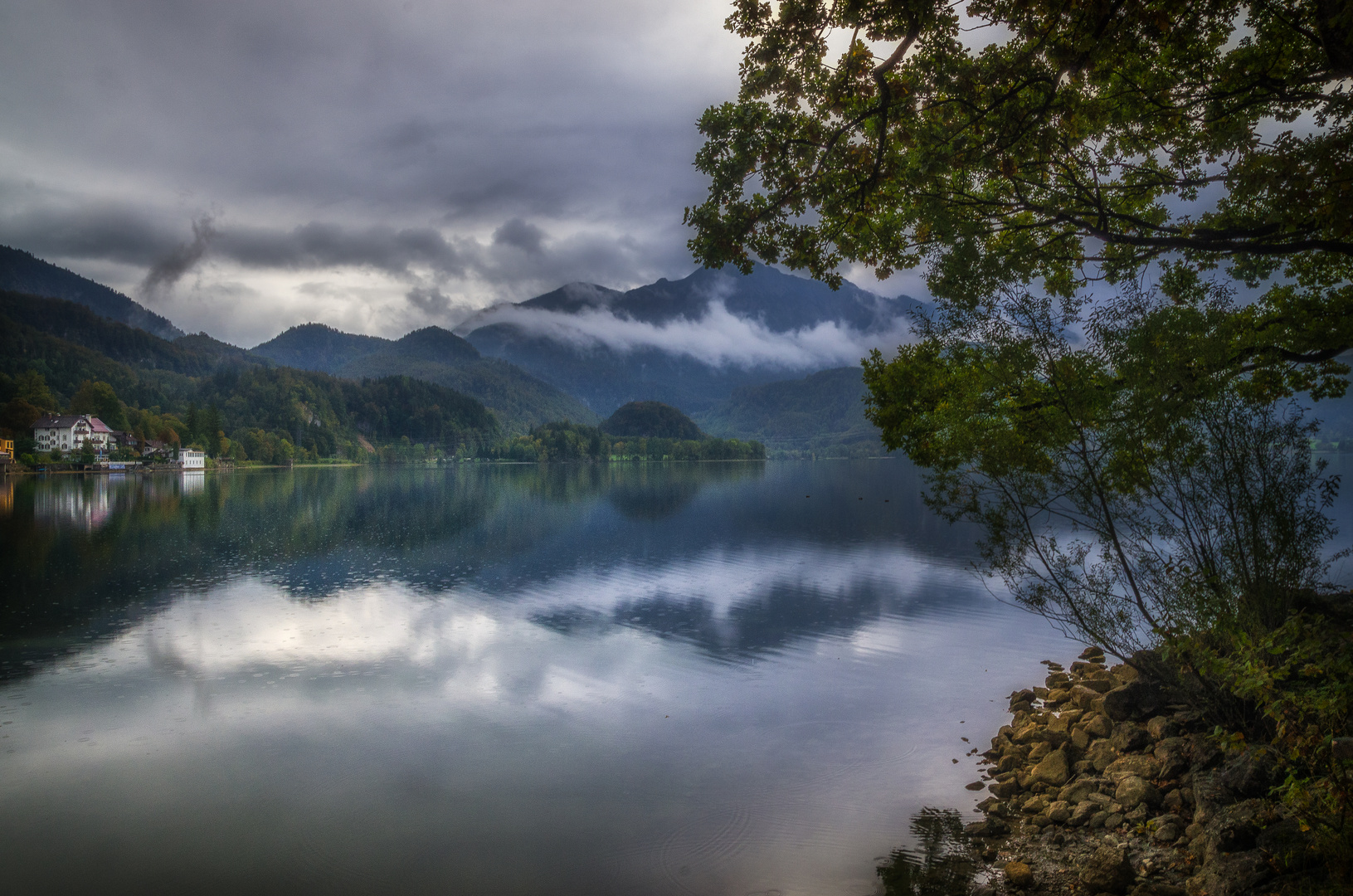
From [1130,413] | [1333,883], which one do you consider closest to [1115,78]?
[1130,413]

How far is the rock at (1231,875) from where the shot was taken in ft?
19.2

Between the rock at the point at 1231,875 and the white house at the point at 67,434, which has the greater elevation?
the white house at the point at 67,434

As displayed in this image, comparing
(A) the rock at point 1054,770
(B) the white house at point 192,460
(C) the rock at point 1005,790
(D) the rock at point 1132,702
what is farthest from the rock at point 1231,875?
(B) the white house at point 192,460

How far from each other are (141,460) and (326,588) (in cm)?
14370

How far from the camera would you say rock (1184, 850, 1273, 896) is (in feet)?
19.2

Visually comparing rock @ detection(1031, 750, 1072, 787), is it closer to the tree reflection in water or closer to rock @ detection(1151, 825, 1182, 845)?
the tree reflection in water

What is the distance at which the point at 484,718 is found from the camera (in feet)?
44.1

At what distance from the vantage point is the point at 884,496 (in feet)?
241

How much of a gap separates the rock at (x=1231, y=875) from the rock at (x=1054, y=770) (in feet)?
10.4

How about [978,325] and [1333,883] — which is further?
[978,325]

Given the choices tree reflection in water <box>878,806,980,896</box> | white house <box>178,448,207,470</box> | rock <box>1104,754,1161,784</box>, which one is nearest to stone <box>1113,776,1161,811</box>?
rock <box>1104,754,1161,784</box>

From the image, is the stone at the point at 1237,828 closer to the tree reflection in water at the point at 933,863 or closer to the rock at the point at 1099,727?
the tree reflection in water at the point at 933,863

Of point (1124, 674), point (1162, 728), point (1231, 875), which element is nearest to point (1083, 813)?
point (1162, 728)

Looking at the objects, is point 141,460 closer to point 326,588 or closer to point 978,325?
point 326,588
